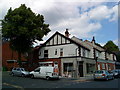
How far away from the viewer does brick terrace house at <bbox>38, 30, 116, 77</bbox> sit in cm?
2886

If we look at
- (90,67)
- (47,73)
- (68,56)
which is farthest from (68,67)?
(47,73)

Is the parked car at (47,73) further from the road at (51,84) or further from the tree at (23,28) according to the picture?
the tree at (23,28)

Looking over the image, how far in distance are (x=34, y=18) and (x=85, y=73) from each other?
14320 millimetres

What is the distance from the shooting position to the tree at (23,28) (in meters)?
28.7

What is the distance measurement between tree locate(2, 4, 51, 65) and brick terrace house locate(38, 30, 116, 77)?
10.1ft

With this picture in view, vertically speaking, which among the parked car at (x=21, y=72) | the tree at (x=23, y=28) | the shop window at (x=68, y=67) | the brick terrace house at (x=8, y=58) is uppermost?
the tree at (x=23, y=28)

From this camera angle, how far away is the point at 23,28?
92.2ft

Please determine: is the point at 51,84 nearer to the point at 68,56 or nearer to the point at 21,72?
the point at 21,72

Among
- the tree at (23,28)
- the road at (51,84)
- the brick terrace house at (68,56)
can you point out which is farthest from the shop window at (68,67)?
the road at (51,84)

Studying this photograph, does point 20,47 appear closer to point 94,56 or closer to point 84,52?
point 84,52

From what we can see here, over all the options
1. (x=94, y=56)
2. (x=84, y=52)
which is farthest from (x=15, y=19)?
(x=94, y=56)

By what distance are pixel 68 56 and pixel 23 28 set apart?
9.92 metres

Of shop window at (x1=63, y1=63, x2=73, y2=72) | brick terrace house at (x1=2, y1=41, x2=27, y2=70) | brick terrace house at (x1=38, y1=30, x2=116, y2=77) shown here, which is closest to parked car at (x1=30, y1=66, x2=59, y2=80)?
brick terrace house at (x1=38, y1=30, x2=116, y2=77)

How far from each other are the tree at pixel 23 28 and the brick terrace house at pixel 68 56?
3094mm
